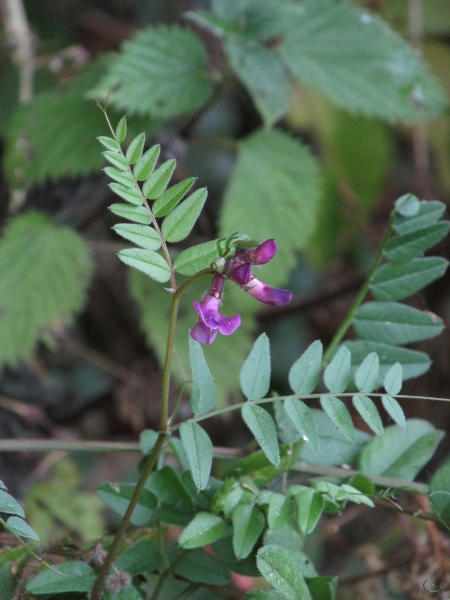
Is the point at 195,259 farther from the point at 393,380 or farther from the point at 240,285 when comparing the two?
the point at 393,380

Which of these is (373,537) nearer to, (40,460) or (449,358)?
(449,358)

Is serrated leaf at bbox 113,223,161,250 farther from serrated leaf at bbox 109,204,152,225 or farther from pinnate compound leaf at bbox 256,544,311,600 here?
pinnate compound leaf at bbox 256,544,311,600

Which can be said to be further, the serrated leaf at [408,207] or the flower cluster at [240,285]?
the serrated leaf at [408,207]

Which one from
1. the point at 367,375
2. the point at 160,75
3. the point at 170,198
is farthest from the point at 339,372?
the point at 160,75

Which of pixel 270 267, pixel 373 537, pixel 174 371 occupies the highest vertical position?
pixel 270 267

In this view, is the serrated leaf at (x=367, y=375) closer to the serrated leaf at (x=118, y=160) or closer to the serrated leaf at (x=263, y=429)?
the serrated leaf at (x=263, y=429)

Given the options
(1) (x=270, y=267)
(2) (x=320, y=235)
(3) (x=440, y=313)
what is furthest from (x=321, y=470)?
(3) (x=440, y=313)

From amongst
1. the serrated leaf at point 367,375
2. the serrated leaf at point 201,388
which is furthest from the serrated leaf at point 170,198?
the serrated leaf at point 367,375
